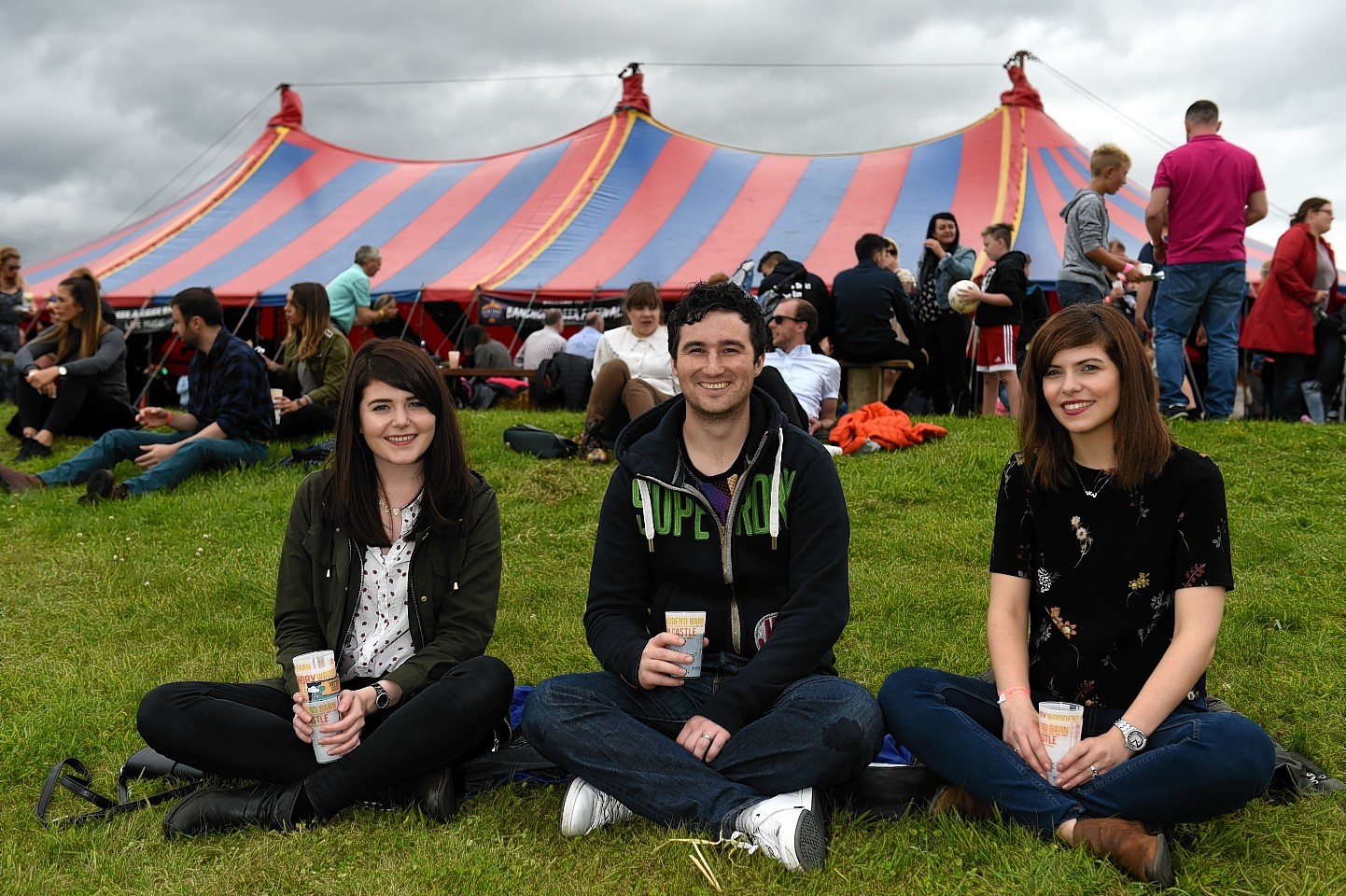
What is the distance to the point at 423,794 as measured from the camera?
264 cm

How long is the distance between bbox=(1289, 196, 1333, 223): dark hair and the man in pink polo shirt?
109cm

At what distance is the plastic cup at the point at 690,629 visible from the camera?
2477mm

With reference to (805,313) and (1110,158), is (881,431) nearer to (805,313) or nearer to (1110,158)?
(805,313)

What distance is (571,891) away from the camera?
226 centimetres

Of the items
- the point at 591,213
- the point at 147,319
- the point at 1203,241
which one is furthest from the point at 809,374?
the point at 147,319

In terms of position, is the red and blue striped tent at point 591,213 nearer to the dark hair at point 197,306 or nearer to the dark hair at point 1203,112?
the dark hair at point 1203,112

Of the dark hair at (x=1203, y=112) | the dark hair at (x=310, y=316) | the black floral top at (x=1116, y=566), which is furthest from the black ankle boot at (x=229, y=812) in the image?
the dark hair at (x=1203, y=112)

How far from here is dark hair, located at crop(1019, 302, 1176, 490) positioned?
249 centimetres

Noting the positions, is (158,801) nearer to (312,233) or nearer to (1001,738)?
(1001,738)

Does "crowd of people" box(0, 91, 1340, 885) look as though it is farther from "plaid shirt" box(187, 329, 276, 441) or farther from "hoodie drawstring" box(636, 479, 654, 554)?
"plaid shirt" box(187, 329, 276, 441)

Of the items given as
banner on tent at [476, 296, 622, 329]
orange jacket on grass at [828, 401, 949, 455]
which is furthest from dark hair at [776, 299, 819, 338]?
banner on tent at [476, 296, 622, 329]

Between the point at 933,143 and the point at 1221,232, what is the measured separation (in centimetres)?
808

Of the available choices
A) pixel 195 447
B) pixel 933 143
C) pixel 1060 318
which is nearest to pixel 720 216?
pixel 933 143

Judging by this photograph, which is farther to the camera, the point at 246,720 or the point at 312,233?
the point at 312,233
